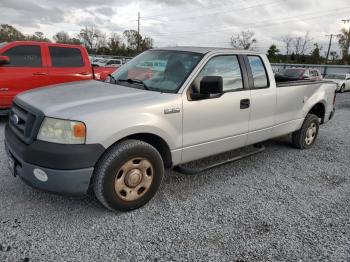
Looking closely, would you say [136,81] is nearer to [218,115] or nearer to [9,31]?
[218,115]

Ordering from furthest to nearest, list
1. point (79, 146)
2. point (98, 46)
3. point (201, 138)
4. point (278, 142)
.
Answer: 1. point (98, 46)
2. point (278, 142)
3. point (201, 138)
4. point (79, 146)

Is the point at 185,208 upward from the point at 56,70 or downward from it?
downward

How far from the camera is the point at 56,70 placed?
24.2 feet

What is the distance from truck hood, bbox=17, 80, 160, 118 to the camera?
2.88m

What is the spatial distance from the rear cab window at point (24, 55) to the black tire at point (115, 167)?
5090 millimetres

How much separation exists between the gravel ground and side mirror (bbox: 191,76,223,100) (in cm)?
119

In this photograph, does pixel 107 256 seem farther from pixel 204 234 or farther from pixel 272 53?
pixel 272 53

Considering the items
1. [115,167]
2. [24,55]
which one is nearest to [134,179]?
[115,167]

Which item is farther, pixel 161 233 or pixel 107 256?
pixel 161 233

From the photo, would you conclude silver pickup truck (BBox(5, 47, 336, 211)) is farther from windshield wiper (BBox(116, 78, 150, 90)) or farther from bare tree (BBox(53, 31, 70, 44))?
bare tree (BBox(53, 31, 70, 44))

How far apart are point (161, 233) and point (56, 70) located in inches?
225

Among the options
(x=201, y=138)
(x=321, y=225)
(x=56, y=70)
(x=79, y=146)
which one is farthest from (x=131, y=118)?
(x=56, y=70)

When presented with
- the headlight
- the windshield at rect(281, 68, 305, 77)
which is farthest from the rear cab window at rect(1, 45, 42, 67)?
the windshield at rect(281, 68, 305, 77)

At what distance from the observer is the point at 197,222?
3.13 m
